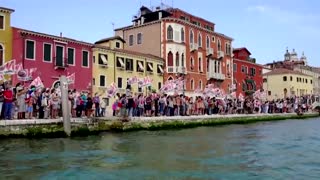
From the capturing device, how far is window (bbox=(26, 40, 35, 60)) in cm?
4062

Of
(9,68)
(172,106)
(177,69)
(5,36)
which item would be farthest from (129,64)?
(9,68)

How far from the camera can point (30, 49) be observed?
40.9 m

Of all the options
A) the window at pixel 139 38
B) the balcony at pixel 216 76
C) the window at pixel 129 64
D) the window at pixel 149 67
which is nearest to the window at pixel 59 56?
the window at pixel 129 64

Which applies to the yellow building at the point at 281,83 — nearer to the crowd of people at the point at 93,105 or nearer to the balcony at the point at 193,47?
the balcony at the point at 193,47

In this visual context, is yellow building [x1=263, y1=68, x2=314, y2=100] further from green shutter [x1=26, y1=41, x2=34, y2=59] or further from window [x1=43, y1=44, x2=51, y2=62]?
green shutter [x1=26, y1=41, x2=34, y2=59]

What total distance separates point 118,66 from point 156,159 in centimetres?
3717

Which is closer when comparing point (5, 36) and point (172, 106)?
point (172, 106)

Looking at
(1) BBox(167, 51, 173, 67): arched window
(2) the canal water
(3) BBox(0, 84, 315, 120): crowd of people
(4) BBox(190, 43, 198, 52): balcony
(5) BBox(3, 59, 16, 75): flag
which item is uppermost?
(4) BBox(190, 43, 198, 52): balcony

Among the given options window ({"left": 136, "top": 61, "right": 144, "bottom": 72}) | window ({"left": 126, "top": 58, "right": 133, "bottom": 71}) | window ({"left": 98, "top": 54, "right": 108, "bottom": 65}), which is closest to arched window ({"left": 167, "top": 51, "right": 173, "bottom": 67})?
window ({"left": 136, "top": 61, "right": 144, "bottom": 72})

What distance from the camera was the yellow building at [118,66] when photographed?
159 ft

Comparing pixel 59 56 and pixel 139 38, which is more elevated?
pixel 139 38

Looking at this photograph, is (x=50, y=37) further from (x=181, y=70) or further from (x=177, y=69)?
(x=181, y=70)

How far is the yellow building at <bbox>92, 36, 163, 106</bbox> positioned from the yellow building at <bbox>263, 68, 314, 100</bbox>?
42938 mm

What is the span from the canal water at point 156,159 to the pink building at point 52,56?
22.7 m
